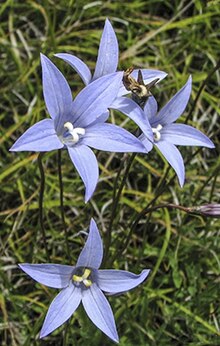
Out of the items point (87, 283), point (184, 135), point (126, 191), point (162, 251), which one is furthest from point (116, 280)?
point (126, 191)

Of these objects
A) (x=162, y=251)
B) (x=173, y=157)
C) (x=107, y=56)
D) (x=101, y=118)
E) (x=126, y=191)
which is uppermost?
(x=107, y=56)

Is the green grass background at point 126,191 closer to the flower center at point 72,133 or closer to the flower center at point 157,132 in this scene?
the flower center at point 157,132

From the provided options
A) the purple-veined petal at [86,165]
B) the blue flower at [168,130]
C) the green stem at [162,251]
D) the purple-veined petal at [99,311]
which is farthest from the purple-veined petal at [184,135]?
the green stem at [162,251]

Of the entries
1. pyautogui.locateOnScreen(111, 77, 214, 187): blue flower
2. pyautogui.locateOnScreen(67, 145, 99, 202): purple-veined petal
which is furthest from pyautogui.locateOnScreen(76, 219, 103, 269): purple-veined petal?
pyautogui.locateOnScreen(111, 77, 214, 187): blue flower

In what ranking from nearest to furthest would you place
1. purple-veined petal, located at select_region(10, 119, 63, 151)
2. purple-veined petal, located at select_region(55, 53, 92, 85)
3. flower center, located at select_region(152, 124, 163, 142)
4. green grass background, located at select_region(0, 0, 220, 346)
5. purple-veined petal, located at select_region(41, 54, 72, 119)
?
purple-veined petal, located at select_region(10, 119, 63, 151), purple-veined petal, located at select_region(41, 54, 72, 119), purple-veined petal, located at select_region(55, 53, 92, 85), flower center, located at select_region(152, 124, 163, 142), green grass background, located at select_region(0, 0, 220, 346)

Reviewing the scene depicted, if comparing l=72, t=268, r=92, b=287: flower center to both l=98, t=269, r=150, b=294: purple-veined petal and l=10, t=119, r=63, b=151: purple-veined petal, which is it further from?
l=10, t=119, r=63, b=151: purple-veined petal

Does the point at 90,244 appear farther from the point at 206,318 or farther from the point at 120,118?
the point at 120,118

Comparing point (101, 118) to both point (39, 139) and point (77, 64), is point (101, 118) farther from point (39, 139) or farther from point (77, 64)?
→ point (39, 139)
